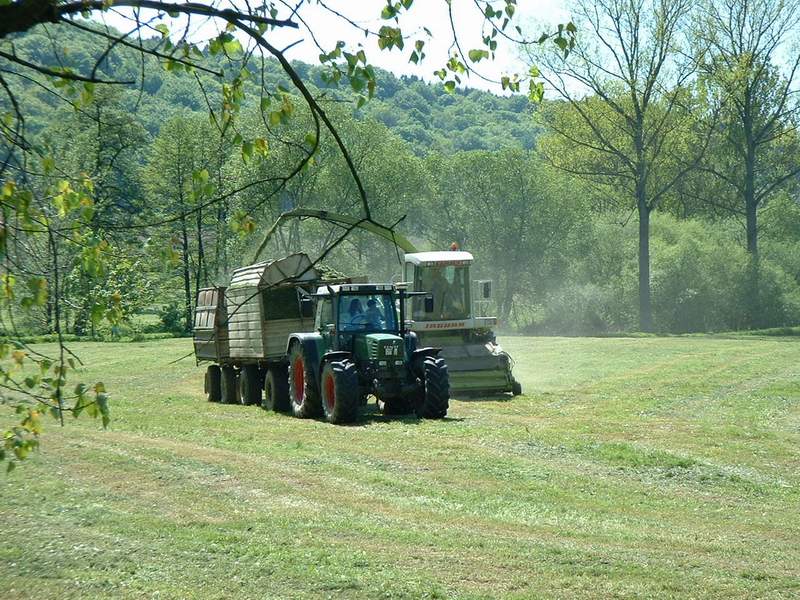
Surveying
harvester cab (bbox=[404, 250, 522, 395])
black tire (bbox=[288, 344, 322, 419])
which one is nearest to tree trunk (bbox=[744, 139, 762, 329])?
harvester cab (bbox=[404, 250, 522, 395])

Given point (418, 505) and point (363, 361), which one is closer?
point (418, 505)

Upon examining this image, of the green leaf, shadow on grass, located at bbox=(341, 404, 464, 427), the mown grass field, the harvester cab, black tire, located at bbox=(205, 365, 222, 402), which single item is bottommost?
the mown grass field

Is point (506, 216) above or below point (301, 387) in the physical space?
above

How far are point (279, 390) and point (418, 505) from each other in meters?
10.3

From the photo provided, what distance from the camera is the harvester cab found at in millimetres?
21344

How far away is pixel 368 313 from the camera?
59.7 ft

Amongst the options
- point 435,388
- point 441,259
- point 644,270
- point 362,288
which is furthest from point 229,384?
point 644,270

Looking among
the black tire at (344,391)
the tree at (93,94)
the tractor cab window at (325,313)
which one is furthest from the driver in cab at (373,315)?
the tree at (93,94)

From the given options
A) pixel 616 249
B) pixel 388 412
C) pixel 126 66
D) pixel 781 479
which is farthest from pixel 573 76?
pixel 126 66

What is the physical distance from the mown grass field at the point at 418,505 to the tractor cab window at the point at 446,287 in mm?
3372

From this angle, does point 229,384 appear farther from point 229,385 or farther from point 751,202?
point 751,202

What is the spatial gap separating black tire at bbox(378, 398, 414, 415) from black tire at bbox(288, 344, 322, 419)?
1.12 m

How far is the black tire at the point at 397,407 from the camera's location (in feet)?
60.5

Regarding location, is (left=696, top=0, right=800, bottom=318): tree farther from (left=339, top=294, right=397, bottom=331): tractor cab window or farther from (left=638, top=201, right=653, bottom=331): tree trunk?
(left=339, top=294, right=397, bottom=331): tractor cab window
